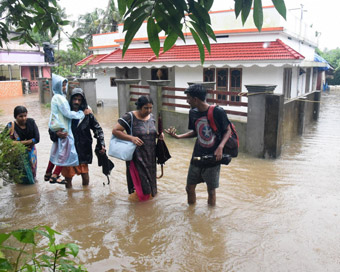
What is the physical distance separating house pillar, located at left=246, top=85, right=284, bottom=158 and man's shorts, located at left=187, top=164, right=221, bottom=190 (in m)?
3.21

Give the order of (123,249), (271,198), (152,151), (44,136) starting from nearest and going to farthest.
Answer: (123,249), (152,151), (271,198), (44,136)

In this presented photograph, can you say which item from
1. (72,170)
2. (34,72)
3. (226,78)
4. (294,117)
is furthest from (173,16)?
(34,72)

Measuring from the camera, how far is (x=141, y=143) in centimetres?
429

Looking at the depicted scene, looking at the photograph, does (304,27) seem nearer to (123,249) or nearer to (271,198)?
(271,198)

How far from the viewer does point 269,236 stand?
368 centimetres

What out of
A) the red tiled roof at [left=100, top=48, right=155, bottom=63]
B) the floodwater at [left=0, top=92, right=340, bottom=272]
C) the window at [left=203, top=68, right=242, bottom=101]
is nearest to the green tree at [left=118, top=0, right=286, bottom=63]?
the floodwater at [left=0, top=92, right=340, bottom=272]

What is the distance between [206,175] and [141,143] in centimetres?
95

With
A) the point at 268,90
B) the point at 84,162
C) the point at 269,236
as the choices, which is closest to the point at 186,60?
the point at 268,90

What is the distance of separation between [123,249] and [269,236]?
5.39 ft

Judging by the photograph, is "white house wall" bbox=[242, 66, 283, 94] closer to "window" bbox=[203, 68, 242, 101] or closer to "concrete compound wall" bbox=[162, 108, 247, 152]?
"window" bbox=[203, 68, 242, 101]

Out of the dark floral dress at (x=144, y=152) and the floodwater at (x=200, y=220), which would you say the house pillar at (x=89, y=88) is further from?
the dark floral dress at (x=144, y=152)

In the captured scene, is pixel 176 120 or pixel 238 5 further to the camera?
pixel 176 120

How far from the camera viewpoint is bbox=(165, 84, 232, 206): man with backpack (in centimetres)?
390

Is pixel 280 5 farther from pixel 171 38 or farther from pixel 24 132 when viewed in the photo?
pixel 24 132
